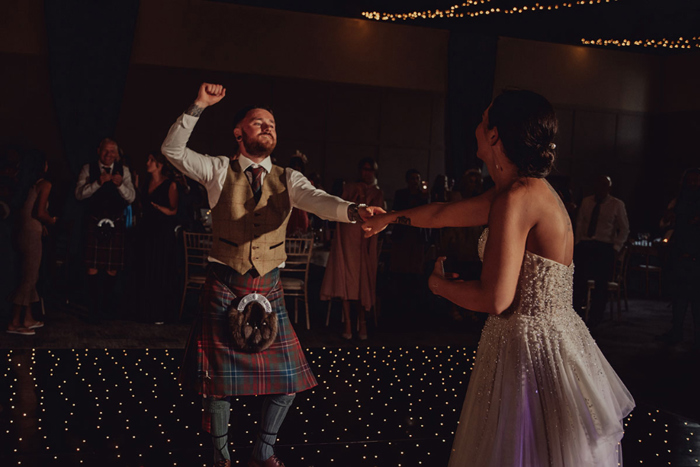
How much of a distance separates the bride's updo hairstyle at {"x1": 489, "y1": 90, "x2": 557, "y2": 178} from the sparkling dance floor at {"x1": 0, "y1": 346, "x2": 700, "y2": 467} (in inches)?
73.2

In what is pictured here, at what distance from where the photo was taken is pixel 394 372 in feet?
16.1

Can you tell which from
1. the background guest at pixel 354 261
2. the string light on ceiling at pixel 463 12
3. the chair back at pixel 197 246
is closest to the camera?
the background guest at pixel 354 261

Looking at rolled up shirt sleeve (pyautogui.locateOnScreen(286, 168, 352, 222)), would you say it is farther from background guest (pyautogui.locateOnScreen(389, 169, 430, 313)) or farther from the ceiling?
the ceiling

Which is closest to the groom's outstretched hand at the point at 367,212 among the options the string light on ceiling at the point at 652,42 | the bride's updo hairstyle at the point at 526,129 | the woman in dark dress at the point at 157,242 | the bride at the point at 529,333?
the bride at the point at 529,333

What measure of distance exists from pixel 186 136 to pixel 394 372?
2731 millimetres

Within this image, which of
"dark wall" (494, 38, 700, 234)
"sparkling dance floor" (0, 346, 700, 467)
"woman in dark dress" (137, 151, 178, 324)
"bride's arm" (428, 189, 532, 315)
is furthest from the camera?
"dark wall" (494, 38, 700, 234)

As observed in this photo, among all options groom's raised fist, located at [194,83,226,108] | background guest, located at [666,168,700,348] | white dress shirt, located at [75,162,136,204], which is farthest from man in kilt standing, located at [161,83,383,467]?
background guest, located at [666,168,700,348]

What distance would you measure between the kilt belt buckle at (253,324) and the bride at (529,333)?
3.19ft

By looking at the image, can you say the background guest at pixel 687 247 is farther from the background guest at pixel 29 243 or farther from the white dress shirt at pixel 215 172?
the background guest at pixel 29 243

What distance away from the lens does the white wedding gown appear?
179cm

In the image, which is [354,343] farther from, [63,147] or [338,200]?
[63,147]

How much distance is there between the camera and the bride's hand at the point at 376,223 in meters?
2.63

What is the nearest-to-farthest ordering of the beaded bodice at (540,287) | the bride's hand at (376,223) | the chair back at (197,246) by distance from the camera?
the beaded bodice at (540,287) < the bride's hand at (376,223) < the chair back at (197,246)

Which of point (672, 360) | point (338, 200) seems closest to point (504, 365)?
point (338, 200)
